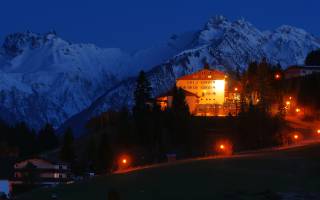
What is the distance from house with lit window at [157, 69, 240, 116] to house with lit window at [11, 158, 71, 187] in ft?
102

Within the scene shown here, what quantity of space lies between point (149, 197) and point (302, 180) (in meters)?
15.1

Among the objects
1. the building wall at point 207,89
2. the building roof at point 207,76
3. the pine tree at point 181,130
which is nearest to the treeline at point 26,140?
the building wall at point 207,89

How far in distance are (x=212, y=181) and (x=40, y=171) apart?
184 feet

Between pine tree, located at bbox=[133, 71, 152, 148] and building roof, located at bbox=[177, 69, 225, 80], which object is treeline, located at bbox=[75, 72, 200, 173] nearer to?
pine tree, located at bbox=[133, 71, 152, 148]

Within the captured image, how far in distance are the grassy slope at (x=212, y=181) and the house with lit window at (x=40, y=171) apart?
37358 mm

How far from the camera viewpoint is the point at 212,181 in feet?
234

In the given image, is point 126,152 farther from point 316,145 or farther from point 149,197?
point 149,197

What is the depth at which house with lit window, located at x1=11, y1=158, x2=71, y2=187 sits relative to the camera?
11975 cm

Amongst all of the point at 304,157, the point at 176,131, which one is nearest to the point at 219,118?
the point at 176,131

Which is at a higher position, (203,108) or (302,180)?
(203,108)

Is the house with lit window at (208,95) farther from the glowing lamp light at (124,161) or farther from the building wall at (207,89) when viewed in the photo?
the glowing lamp light at (124,161)

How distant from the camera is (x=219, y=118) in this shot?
13688 cm

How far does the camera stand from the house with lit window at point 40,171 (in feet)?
393

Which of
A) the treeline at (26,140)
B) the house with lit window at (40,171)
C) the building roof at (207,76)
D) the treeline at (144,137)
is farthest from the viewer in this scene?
the building roof at (207,76)
